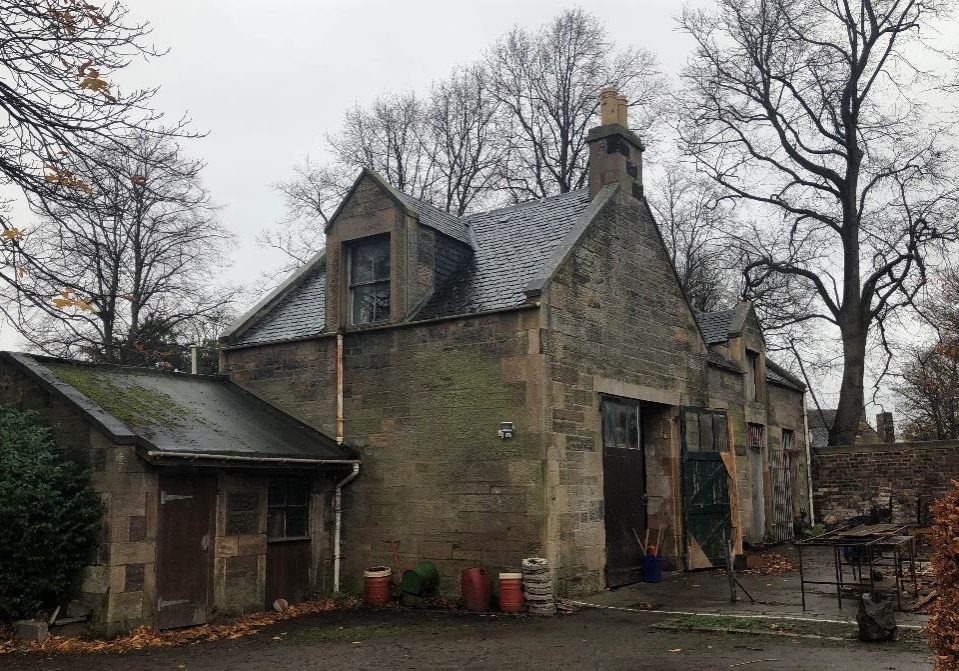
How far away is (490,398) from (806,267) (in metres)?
19.8

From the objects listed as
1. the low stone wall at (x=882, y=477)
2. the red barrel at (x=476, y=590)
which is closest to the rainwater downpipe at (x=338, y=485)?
the red barrel at (x=476, y=590)

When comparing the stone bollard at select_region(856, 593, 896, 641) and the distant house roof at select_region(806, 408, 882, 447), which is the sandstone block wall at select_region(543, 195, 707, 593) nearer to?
the stone bollard at select_region(856, 593, 896, 641)

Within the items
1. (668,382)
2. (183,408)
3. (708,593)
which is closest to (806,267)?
(668,382)

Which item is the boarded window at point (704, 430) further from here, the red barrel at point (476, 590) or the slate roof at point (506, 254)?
the red barrel at point (476, 590)

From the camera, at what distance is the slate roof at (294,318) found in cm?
1591

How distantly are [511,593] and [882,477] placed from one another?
1536 cm

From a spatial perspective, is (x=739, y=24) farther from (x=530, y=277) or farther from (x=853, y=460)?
(x=530, y=277)

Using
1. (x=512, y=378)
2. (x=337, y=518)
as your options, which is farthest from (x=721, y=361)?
(x=337, y=518)

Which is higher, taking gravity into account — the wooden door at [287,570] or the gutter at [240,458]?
the gutter at [240,458]

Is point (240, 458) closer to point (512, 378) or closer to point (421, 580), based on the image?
point (421, 580)

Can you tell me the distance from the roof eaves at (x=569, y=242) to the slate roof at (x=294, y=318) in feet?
15.3

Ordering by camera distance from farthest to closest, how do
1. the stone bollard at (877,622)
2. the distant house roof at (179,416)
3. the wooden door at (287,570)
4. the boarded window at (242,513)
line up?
1. the wooden door at (287,570)
2. the boarded window at (242,513)
3. the distant house roof at (179,416)
4. the stone bollard at (877,622)

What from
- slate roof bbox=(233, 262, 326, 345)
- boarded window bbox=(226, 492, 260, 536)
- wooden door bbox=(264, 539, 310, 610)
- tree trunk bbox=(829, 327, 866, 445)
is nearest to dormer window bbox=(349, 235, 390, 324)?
slate roof bbox=(233, 262, 326, 345)

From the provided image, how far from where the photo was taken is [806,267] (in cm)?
2900
